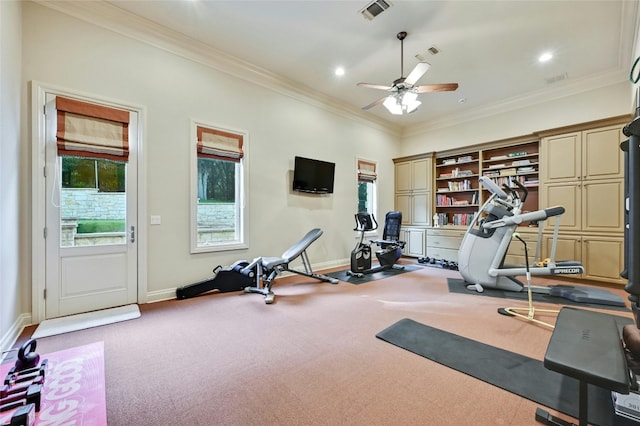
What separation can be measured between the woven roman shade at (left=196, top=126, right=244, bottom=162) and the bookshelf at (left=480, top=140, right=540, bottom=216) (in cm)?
511

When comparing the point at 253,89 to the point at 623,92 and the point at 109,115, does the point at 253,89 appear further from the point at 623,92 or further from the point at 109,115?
the point at 623,92

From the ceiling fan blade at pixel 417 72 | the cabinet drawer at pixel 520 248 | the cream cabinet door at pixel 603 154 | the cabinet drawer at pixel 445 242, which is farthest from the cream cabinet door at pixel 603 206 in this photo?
the ceiling fan blade at pixel 417 72

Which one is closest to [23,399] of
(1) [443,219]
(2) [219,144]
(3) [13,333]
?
(3) [13,333]

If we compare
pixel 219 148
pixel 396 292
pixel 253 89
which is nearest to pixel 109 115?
pixel 219 148

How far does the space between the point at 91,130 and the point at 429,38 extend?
4591 millimetres

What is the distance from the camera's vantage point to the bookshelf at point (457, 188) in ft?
21.1

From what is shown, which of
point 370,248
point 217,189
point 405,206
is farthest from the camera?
point 405,206

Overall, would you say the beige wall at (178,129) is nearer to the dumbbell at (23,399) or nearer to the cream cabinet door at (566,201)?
the dumbbell at (23,399)

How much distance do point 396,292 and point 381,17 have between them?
12.4 feet

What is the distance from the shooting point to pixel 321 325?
2.92 metres

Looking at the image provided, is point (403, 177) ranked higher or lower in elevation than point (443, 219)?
higher

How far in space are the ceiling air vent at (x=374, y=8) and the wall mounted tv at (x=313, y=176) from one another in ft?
8.33

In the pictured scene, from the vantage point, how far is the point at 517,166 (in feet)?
18.6

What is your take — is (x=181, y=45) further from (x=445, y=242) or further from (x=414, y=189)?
(x=445, y=242)
